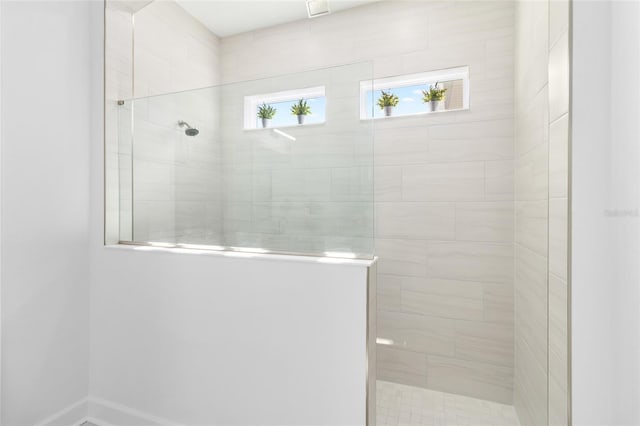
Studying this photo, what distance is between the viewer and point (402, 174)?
84.0 inches

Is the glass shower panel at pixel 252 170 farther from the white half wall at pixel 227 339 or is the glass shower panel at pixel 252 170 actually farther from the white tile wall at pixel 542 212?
the white tile wall at pixel 542 212

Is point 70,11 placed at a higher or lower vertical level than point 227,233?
higher

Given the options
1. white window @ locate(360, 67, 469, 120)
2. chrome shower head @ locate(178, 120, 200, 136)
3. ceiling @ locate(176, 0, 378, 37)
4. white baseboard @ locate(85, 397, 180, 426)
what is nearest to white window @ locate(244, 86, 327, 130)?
chrome shower head @ locate(178, 120, 200, 136)

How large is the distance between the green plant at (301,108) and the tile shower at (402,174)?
91mm

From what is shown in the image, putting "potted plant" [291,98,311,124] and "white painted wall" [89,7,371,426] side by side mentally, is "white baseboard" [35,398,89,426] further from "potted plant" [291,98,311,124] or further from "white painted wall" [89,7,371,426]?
"potted plant" [291,98,311,124]

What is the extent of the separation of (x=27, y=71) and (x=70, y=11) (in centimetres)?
42

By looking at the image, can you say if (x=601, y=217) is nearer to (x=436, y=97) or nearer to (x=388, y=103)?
(x=436, y=97)

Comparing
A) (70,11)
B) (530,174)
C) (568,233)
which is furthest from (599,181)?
(70,11)

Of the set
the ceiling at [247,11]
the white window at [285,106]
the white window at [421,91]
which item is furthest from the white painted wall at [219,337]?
the white window at [421,91]

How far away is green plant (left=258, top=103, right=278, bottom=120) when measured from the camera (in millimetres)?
1436

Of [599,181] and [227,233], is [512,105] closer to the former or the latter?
[599,181]

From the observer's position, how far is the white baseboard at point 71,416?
1534 mm

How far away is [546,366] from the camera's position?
1254 mm

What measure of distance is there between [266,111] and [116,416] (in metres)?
1.71
